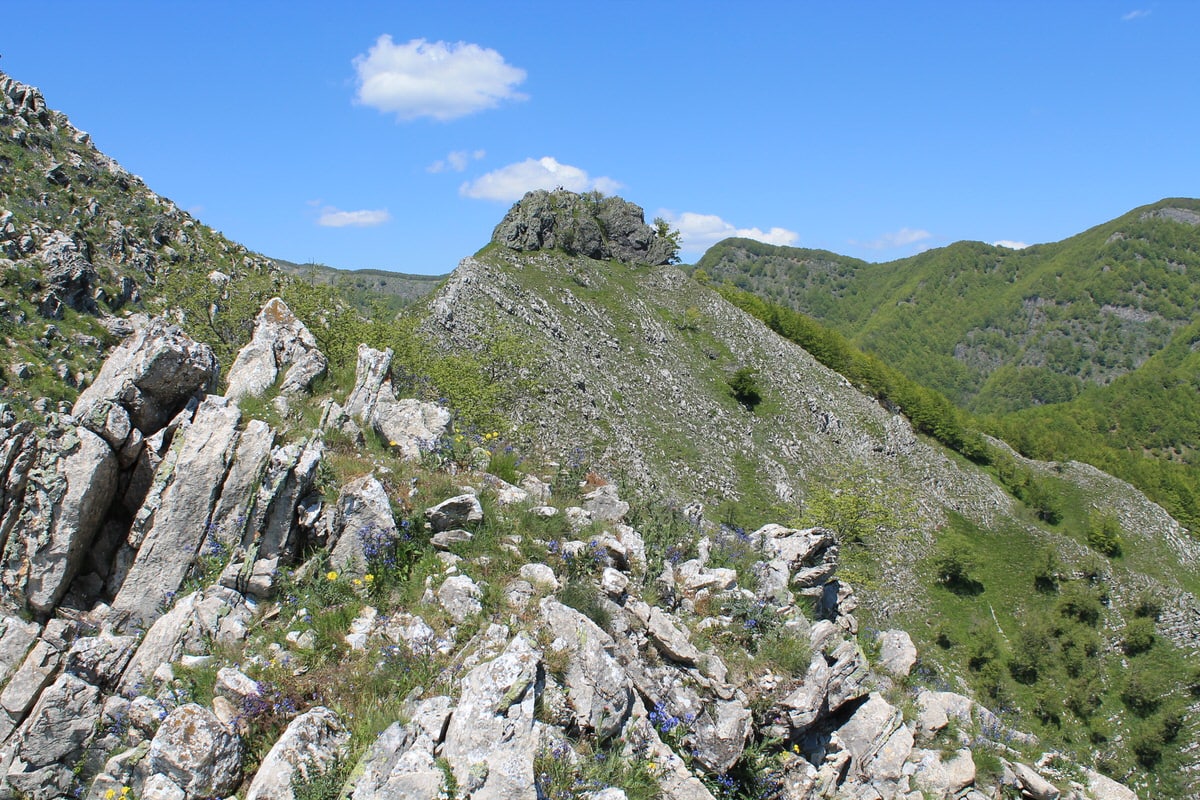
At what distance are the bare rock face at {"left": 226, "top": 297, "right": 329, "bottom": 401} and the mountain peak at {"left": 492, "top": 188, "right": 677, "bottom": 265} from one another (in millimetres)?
45243

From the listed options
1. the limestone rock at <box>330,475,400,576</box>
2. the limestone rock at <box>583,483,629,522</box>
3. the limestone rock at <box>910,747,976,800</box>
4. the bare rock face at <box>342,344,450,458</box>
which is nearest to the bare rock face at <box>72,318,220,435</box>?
the bare rock face at <box>342,344,450,458</box>

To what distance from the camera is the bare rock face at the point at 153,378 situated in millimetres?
9594

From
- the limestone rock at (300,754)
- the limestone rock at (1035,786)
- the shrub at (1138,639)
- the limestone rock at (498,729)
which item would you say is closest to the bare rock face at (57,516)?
the limestone rock at (300,754)

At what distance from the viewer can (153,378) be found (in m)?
9.78

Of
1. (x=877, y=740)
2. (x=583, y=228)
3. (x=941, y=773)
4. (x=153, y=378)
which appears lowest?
(x=941, y=773)

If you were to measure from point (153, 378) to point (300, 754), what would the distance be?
21.9 ft

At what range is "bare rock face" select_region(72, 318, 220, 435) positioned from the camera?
9594 mm

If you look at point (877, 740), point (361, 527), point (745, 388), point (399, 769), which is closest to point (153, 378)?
point (361, 527)

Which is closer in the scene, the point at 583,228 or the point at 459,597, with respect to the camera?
the point at 459,597

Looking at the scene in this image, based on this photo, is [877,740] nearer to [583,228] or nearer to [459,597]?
[459,597]

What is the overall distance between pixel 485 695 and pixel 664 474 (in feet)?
117

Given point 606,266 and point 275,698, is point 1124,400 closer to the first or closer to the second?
point 606,266

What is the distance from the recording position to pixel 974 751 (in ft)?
34.8

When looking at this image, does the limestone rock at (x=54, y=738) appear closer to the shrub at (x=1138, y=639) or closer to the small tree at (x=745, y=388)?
the small tree at (x=745, y=388)
